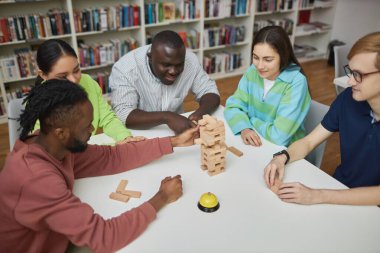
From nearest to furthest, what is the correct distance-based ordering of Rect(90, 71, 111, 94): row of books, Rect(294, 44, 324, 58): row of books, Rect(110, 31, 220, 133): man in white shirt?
Rect(110, 31, 220, 133): man in white shirt
Rect(90, 71, 111, 94): row of books
Rect(294, 44, 324, 58): row of books

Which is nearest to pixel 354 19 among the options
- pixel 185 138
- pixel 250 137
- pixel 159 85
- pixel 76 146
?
pixel 159 85

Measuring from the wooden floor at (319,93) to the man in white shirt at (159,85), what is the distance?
1386mm

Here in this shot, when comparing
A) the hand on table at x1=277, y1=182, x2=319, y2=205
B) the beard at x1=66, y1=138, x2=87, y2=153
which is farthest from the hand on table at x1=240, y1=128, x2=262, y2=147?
the beard at x1=66, y1=138, x2=87, y2=153

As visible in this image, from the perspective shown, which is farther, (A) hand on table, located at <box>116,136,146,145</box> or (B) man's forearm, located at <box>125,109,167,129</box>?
(B) man's forearm, located at <box>125,109,167,129</box>

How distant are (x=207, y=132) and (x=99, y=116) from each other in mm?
795

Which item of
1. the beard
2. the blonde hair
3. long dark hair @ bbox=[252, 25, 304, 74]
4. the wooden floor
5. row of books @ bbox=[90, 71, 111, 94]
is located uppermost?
the blonde hair

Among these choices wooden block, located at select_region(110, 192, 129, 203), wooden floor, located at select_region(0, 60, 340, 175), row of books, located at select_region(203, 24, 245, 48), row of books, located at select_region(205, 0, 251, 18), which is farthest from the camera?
row of books, located at select_region(203, 24, 245, 48)

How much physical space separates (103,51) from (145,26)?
57 centimetres

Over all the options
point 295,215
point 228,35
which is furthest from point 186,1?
point 295,215

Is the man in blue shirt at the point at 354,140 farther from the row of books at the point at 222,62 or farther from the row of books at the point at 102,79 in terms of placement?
the row of books at the point at 222,62

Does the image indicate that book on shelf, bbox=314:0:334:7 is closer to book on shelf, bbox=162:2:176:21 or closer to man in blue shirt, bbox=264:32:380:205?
book on shelf, bbox=162:2:176:21

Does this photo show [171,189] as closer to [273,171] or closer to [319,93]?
[273,171]

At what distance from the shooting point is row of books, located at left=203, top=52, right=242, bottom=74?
4.68 metres

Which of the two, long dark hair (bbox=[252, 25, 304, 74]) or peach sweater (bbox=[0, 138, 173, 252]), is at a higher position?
long dark hair (bbox=[252, 25, 304, 74])
